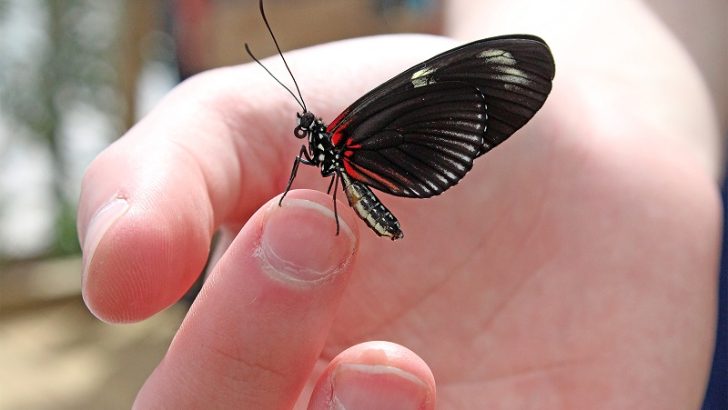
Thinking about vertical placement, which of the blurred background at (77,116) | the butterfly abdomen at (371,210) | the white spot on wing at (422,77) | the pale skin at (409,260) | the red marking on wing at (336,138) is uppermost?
the white spot on wing at (422,77)

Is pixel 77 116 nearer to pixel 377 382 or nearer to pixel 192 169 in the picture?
pixel 192 169

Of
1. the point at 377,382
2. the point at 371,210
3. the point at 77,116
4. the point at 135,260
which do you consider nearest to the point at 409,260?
the point at 371,210

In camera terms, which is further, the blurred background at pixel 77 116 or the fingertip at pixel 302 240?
the blurred background at pixel 77 116

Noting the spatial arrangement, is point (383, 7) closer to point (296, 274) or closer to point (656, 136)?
point (656, 136)

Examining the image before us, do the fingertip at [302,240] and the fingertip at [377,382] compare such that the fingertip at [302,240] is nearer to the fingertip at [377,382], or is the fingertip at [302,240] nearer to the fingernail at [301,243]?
the fingernail at [301,243]

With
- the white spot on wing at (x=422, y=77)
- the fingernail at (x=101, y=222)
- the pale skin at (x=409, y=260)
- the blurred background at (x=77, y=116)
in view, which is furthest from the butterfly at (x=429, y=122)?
the blurred background at (x=77, y=116)

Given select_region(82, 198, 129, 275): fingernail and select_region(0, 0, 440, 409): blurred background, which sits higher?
select_region(82, 198, 129, 275): fingernail

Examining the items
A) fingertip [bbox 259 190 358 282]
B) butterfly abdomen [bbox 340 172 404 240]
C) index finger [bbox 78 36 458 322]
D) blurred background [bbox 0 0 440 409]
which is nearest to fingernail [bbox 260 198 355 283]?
fingertip [bbox 259 190 358 282]

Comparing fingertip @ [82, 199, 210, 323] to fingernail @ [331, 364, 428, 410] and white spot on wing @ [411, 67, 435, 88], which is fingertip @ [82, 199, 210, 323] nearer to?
fingernail @ [331, 364, 428, 410]
